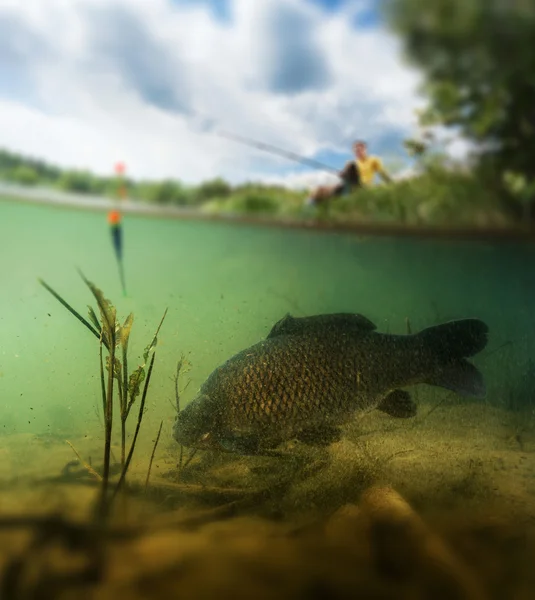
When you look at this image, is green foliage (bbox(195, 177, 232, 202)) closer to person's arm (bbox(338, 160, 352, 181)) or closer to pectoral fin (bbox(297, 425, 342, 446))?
person's arm (bbox(338, 160, 352, 181))

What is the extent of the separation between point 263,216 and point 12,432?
291 cm

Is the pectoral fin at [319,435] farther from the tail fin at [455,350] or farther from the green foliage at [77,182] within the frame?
the green foliage at [77,182]

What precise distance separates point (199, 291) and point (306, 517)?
10.3ft

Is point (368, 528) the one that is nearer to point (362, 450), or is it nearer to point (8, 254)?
point (362, 450)

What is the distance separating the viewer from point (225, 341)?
285 centimetres

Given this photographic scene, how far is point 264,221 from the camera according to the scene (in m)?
4.46

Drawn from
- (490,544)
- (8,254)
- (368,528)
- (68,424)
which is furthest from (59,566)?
(8,254)

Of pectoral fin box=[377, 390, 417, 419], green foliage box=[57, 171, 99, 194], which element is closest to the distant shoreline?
green foliage box=[57, 171, 99, 194]

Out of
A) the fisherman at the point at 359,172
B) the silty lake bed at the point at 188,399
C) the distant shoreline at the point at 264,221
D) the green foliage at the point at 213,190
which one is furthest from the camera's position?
the distant shoreline at the point at 264,221

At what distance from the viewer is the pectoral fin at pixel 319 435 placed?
7.52 ft

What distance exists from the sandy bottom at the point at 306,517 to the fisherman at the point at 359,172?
6.01 ft

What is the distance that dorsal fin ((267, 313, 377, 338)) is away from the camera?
2357mm

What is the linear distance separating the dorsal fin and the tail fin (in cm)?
32

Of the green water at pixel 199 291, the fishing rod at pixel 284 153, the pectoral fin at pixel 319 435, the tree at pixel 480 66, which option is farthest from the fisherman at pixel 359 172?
the pectoral fin at pixel 319 435
